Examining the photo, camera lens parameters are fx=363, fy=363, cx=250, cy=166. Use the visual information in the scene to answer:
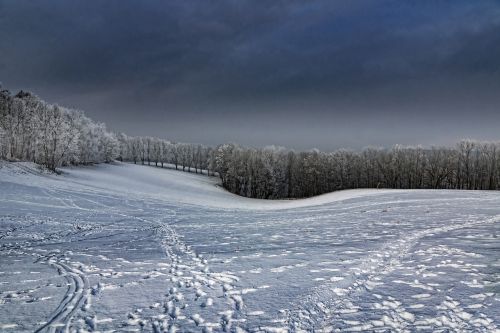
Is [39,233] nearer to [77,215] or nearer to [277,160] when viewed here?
[77,215]

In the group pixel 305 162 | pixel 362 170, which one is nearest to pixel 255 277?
pixel 305 162

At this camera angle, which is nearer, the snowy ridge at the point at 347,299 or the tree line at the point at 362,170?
the snowy ridge at the point at 347,299

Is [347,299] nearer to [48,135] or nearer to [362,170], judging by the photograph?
[48,135]

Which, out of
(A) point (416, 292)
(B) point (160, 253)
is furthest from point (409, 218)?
(B) point (160, 253)

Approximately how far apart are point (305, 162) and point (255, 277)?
9318 cm

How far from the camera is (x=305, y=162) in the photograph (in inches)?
4033

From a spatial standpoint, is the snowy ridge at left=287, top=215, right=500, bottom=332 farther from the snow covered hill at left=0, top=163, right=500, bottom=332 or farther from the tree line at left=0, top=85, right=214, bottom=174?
the tree line at left=0, top=85, right=214, bottom=174

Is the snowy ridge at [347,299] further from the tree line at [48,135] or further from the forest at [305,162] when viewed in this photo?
the forest at [305,162]

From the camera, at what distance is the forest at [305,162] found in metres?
85.8

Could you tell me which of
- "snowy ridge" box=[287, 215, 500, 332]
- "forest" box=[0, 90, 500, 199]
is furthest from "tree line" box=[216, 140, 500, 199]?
"snowy ridge" box=[287, 215, 500, 332]

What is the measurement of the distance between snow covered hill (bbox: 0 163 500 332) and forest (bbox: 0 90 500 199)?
6771 centimetres

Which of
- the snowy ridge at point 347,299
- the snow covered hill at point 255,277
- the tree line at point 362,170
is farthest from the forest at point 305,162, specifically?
the snowy ridge at point 347,299

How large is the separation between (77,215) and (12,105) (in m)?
81.9

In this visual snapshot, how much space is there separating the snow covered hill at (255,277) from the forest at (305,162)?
222ft
